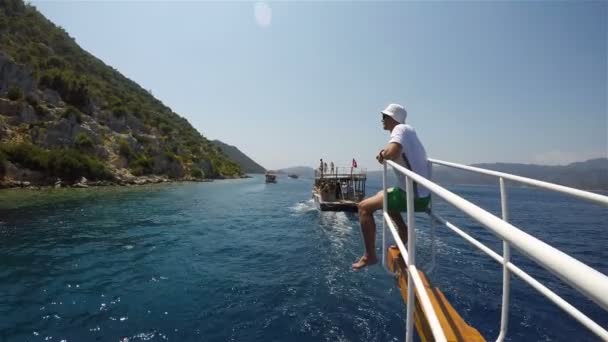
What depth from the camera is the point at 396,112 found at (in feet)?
15.2

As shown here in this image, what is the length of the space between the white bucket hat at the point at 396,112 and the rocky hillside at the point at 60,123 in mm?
42060

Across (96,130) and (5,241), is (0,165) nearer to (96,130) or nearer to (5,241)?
(96,130)

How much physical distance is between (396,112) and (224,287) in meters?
7.43

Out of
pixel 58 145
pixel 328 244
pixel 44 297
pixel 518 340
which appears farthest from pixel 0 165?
pixel 518 340

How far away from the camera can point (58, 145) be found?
144 ft

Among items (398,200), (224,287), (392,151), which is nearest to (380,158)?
(392,151)

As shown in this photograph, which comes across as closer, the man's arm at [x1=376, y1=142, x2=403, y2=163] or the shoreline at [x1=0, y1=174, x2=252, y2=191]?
the man's arm at [x1=376, y1=142, x2=403, y2=163]

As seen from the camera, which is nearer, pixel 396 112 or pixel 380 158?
pixel 380 158

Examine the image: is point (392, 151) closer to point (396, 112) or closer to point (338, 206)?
point (396, 112)

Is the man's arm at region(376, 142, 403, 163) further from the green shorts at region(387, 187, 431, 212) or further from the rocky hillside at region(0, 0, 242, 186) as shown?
the rocky hillside at region(0, 0, 242, 186)

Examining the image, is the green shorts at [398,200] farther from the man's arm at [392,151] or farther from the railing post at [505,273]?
the railing post at [505,273]

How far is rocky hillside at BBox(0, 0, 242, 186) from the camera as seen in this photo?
3784 cm

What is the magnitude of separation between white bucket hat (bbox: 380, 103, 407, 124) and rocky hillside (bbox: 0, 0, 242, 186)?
4206cm

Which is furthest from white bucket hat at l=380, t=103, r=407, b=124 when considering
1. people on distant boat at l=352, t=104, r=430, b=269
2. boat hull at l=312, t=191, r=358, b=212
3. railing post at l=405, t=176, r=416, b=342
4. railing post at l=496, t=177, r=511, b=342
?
boat hull at l=312, t=191, r=358, b=212
